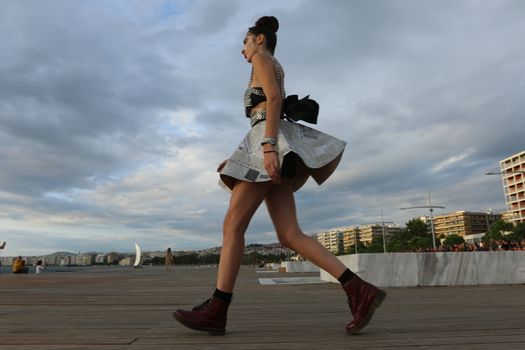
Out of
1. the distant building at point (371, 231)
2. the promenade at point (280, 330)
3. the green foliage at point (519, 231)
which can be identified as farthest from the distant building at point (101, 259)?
the promenade at point (280, 330)

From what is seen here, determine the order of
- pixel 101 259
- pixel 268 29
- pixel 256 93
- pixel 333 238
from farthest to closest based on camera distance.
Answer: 1. pixel 333 238
2. pixel 101 259
3. pixel 268 29
4. pixel 256 93

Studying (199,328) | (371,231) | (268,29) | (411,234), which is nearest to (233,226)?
(199,328)

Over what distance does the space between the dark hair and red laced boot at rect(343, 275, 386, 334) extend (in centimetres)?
155

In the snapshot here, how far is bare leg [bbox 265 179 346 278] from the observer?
2410 mm

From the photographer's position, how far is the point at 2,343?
6.60 feet

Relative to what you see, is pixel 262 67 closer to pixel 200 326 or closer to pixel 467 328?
pixel 200 326

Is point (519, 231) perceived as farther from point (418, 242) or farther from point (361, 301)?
point (361, 301)

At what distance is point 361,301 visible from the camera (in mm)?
2281

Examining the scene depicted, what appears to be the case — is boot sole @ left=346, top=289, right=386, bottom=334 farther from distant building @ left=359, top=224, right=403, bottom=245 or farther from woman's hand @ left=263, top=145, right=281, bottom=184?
distant building @ left=359, top=224, right=403, bottom=245

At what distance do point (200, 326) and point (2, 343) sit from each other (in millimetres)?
946

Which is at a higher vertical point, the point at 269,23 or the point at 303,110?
the point at 269,23

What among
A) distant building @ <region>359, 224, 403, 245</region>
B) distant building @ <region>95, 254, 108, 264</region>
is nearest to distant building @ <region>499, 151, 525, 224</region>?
distant building @ <region>359, 224, 403, 245</region>

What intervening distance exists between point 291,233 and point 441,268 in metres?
4.95

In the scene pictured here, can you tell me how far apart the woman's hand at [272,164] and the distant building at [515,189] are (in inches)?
4526
